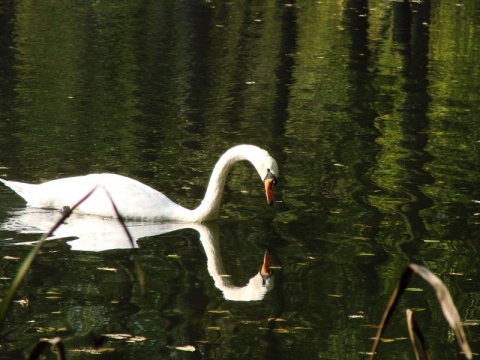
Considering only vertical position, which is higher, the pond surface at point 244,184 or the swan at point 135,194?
the swan at point 135,194

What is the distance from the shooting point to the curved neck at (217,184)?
411 inches

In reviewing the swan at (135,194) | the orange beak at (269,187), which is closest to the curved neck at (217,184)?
the swan at (135,194)

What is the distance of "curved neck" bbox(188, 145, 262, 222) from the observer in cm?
1043

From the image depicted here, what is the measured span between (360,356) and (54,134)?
8.18 metres

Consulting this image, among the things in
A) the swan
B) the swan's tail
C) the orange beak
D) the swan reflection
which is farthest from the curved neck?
the swan's tail

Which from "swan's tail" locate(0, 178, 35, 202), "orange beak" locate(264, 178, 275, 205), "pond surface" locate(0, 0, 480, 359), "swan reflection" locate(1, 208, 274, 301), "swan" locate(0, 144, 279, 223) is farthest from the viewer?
"swan's tail" locate(0, 178, 35, 202)

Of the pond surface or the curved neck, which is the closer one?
the pond surface

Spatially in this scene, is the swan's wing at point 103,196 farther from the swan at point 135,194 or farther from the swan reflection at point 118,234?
the swan reflection at point 118,234

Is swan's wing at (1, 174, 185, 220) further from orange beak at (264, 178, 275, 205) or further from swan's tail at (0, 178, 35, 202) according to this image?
orange beak at (264, 178, 275, 205)

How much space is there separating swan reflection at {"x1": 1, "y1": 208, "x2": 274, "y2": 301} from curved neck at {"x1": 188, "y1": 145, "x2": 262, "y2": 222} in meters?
0.11

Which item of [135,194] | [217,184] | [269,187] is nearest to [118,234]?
[135,194]

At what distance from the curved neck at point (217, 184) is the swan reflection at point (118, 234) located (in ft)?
0.37

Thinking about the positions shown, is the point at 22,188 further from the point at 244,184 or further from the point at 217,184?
the point at 244,184

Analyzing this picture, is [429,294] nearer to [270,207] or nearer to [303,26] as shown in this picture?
[270,207]
